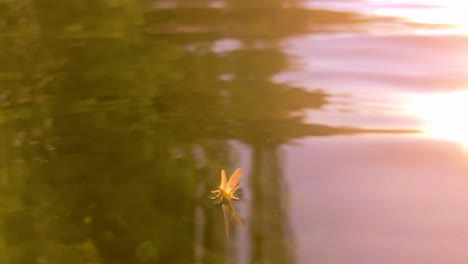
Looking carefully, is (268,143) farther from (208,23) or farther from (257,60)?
(208,23)

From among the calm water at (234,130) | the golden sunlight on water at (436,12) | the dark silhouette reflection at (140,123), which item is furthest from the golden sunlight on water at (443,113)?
the golden sunlight on water at (436,12)

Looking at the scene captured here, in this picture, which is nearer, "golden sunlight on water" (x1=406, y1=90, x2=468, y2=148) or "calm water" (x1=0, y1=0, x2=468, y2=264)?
"calm water" (x1=0, y1=0, x2=468, y2=264)

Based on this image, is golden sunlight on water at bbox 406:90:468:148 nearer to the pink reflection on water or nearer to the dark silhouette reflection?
the pink reflection on water

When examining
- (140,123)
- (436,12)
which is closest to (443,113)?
(436,12)

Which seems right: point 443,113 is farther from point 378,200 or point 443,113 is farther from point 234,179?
point 234,179

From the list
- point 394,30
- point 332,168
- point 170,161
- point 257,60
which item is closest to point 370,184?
point 332,168

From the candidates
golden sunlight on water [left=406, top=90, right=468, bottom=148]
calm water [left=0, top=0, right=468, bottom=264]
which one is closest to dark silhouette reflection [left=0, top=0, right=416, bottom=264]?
calm water [left=0, top=0, right=468, bottom=264]

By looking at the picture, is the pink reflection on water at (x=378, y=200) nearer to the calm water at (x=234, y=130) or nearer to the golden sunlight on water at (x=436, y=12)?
the calm water at (x=234, y=130)
